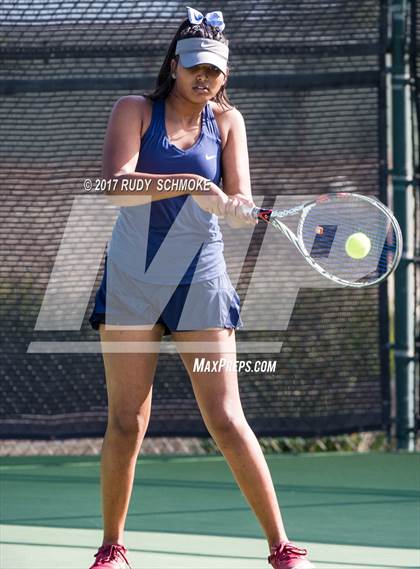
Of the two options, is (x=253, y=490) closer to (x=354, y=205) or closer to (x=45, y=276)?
(x=354, y=205)

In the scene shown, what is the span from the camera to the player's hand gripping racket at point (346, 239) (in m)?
3.44

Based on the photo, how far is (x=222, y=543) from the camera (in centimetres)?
423

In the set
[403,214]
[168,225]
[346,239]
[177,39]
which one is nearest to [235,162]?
[168,225]

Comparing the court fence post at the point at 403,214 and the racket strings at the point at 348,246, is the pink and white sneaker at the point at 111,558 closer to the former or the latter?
the racket strings at the point at 348,246

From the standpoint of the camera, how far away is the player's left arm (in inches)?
133

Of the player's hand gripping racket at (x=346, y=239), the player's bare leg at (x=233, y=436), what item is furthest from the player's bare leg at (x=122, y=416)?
the player's hand gripping racket at (x=346, y=239)

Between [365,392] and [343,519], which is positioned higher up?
[365,392]

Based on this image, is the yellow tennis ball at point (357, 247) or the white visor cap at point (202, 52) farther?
the yellow tennis ball at point (357, 247)

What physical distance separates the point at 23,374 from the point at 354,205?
188cm

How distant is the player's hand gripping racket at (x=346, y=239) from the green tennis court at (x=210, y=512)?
2.92ft

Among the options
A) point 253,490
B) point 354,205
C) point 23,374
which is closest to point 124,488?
point 253,490

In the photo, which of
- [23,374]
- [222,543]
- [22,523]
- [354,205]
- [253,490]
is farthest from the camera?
[23,374]

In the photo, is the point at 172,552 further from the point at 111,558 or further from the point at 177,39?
the point at 177,39

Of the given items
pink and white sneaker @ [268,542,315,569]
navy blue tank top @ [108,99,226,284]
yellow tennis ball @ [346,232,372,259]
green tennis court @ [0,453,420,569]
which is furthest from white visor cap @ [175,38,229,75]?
green tennis court @ [0,453,420,569]
